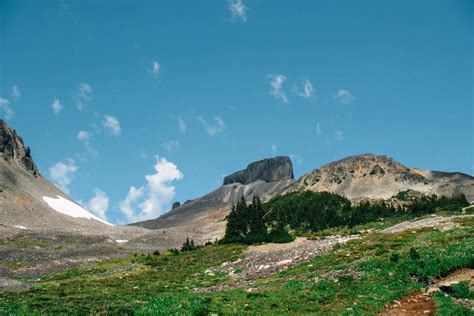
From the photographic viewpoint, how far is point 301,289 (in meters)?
28.8

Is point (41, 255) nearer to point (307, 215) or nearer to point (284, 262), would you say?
point (284, 262)

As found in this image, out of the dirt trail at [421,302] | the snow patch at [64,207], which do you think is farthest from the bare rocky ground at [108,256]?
the snow patch at [64,207]

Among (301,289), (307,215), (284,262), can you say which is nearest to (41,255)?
(284,262)

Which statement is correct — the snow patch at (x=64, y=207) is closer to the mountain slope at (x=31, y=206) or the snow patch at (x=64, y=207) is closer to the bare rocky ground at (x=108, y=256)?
the mountain slope at (x=31, y=206)

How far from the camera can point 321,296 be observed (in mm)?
25734

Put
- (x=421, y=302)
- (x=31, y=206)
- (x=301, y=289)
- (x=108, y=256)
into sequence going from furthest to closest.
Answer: (x=31, y=206) → (x=108, y=256) → (x=301, y=289) → (x=421, y=302)

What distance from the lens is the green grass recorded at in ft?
77.3

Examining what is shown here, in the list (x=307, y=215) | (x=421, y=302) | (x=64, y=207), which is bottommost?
(x=421, y=302)

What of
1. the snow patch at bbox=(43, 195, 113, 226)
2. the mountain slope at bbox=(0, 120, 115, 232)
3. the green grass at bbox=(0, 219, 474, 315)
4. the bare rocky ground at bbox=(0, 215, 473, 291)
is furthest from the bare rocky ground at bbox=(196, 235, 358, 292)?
the snow patch at bbox=(43, 195, 113, 226)

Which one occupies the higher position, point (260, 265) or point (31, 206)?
point (31, 206)

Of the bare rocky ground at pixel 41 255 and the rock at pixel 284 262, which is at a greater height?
the bare rocky ground at pixel 41 255

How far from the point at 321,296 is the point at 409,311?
197 inches

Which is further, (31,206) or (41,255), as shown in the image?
(31,206)

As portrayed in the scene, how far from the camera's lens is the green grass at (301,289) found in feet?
77.3
